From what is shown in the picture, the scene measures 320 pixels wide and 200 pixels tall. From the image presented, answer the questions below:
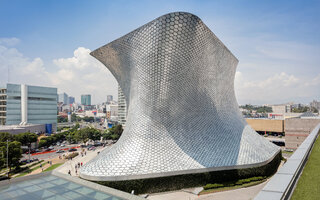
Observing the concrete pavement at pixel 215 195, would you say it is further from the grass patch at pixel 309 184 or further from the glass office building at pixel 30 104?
the glass office building at pixel 30 104

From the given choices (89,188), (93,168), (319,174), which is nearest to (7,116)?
(93,168)

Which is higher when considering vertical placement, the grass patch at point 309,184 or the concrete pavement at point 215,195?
the grass patch at point 309,184

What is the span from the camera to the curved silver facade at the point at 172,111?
1406 centimetres

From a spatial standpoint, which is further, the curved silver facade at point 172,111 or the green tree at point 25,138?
the green tree at point 25,138

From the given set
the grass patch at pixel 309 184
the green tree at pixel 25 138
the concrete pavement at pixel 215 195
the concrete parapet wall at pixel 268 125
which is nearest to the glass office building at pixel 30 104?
the green tree at pixel 25 138

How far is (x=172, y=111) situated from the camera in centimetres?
1714

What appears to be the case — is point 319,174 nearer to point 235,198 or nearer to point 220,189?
point 235,198

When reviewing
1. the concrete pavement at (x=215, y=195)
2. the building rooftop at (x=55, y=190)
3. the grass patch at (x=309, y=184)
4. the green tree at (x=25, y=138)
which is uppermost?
the grass patch at (x=309, y=184)

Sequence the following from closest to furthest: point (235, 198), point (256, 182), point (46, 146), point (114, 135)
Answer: point (235, 198), point (256, 182), point (46, 146), point (114, 135)

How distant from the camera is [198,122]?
1783cm

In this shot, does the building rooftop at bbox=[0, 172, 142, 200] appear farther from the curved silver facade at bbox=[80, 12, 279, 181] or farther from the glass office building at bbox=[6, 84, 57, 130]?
the glass office building at bbox=[6, 84, 57, 130]

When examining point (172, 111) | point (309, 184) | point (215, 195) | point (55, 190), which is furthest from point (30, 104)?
point (309, 184)

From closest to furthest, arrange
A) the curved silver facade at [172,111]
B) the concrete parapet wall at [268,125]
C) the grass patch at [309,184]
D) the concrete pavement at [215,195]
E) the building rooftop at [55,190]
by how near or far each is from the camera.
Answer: the grass patch at [309,184]
the building rooftop at [55,190]
the concrete pavement at [215,195]
the curved silver facade at [172,111]
the concrete parapet wall at [268,125]

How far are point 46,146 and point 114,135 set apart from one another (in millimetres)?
12939
